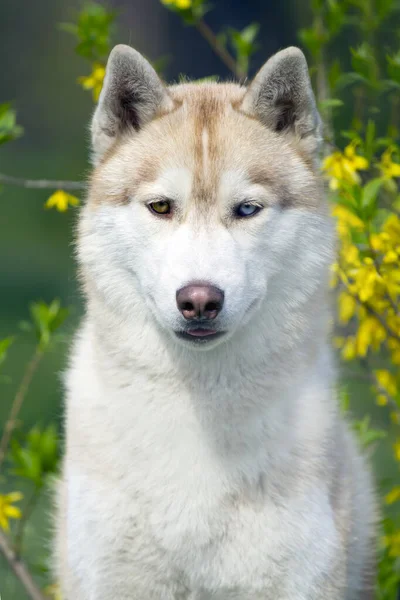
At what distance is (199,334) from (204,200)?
40 cm

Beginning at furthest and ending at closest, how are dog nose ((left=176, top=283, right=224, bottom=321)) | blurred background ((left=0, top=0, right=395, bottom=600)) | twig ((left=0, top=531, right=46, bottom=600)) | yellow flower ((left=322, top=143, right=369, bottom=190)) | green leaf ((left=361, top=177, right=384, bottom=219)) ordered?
1. blurred background ((left=0, top=0, right=395, bottom=600))
2. twig ((left=0, top=531, right=46, bottom=600))
3. yellow flower ((left=322, top=143, right=369, bottom=190))
4. green leaf ((left=361, top=177, right=384, bottom=219))
5. dog nose ((left=176, top=283, right=224, bottom=321))

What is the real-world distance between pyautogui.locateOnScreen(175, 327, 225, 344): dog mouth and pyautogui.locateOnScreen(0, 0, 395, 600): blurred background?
3.66 metres

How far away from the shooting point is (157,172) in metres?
2.87

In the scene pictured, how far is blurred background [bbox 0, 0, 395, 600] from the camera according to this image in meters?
7.23

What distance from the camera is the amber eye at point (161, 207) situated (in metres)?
2.85

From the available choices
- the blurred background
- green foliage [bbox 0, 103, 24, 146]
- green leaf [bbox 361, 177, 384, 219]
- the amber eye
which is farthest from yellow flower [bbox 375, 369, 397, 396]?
the blurred background

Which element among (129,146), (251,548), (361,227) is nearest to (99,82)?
(129,146)

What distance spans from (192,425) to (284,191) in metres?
0.79

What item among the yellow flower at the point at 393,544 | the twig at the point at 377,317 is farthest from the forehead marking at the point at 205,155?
the yellow flower at the point at 393,544

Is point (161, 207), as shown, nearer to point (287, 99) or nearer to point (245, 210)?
point (245, 210)

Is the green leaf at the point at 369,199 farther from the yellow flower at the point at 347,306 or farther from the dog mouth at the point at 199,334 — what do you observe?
the dog mouth at the point at 199,334

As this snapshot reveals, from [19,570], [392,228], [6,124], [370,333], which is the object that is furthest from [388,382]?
[6,124]

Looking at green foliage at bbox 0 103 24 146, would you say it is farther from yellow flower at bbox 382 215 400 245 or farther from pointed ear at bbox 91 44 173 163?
yellow flower at bbox 382 215 400 245

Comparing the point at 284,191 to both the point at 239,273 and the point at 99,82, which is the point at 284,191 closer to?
the point at 239,273
